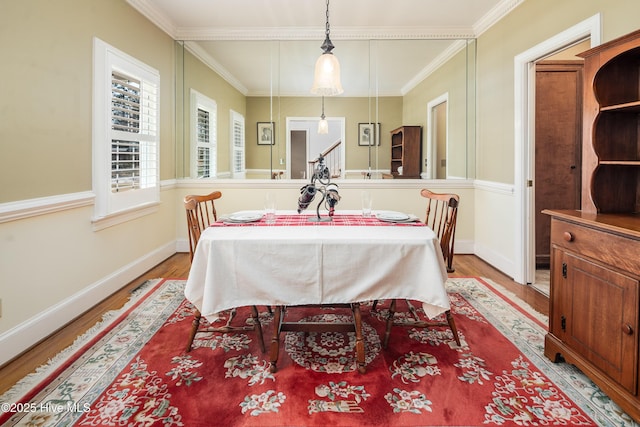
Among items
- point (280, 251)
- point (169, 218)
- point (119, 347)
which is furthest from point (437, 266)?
point (169, 218)

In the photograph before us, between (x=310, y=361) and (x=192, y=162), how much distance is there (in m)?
3.34

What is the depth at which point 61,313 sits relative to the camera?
2.54 metres

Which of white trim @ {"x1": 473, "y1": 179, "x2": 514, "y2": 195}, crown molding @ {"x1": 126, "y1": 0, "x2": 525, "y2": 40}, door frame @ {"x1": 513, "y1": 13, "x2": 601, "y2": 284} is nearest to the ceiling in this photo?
crown molding @ {"x1": 126, "y1": 0, "x2": 525, "y2": 40}

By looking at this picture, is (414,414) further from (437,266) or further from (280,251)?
(280,251)

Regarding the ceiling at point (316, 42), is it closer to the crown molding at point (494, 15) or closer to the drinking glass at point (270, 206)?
the crown molding at point (494, 15)

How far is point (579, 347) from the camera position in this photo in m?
1.87

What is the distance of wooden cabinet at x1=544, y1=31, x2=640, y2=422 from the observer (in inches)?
61.9

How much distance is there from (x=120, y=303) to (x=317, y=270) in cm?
198

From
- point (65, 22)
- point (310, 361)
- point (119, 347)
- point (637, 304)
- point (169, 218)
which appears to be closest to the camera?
point (637, 304)

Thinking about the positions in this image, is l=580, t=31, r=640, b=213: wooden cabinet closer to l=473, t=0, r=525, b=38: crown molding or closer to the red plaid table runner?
the red plaid table runner

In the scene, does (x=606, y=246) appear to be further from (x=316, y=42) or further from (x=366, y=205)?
(x=316, y=42)

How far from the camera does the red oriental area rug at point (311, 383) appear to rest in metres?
1.62

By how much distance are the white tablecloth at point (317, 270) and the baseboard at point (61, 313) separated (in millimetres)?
1213

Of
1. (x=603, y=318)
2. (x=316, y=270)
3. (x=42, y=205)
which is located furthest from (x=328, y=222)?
(x=42, y=205)
